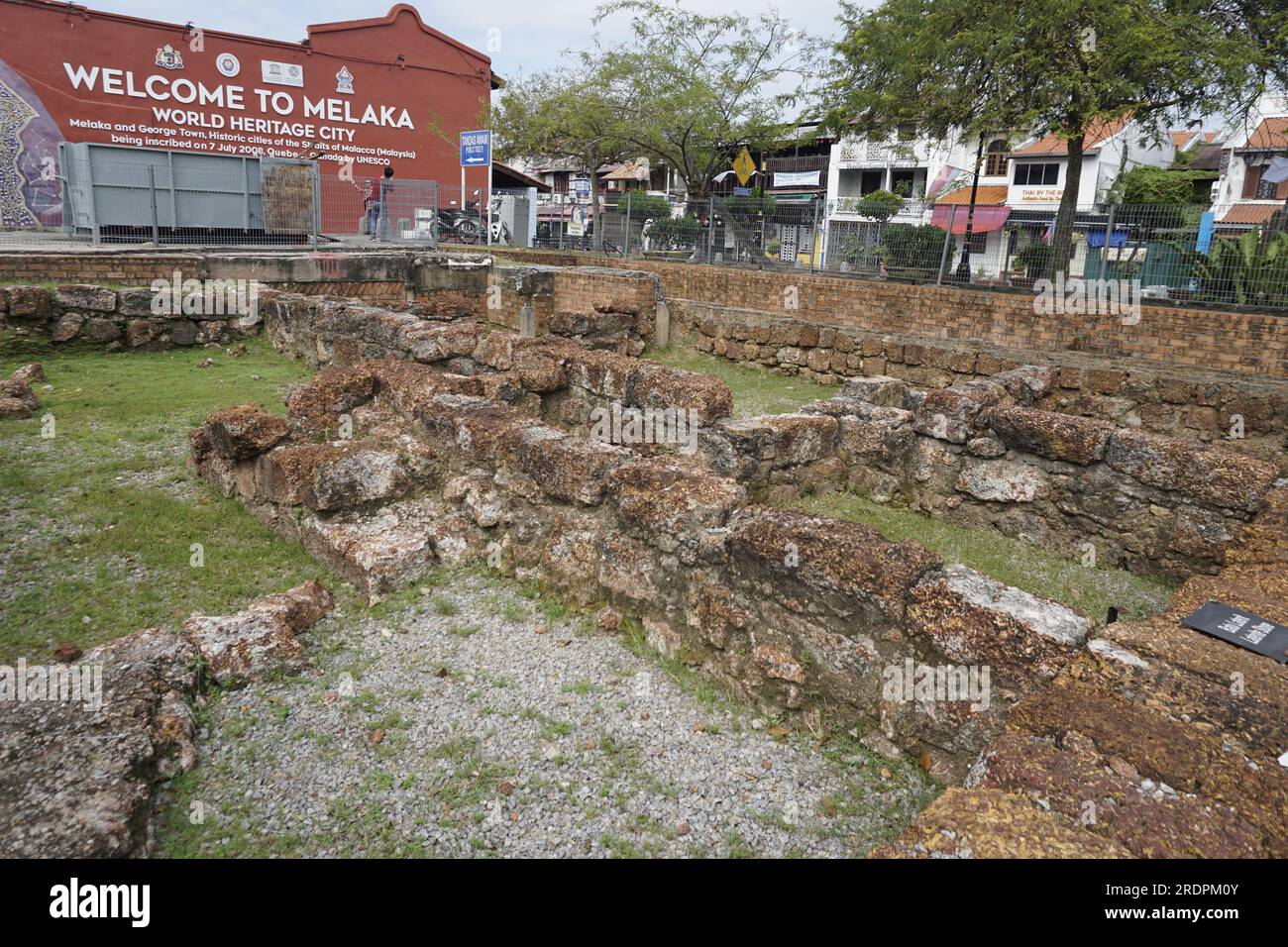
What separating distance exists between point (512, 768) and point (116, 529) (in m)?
3.88

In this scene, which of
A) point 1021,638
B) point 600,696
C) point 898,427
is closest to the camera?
point 1021,638

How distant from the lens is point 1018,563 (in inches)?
229

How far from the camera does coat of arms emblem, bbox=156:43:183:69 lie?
77.3 feet

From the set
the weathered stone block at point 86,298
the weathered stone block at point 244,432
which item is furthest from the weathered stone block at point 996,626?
the weathered stone block at point 86,298

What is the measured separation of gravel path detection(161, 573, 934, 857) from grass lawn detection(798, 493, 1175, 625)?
2.28 m

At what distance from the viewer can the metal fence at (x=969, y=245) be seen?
10.0 m

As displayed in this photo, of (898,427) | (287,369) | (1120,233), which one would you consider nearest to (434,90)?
(287,369)

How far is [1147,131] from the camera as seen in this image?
1335 centimetres

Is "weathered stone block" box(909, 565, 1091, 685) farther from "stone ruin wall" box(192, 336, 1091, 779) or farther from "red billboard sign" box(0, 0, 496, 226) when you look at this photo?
"red billboard sign" box(0, 0, 496, 226)

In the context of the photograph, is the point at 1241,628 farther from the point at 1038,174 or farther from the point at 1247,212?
the point at 1038,174

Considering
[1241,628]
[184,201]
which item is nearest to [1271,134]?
[1241,628]

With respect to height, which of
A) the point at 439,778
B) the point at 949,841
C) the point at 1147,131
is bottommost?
the point at 439,778
